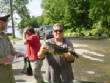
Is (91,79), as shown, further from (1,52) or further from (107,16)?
(107,16)

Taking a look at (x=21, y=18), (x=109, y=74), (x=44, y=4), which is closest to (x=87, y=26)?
(x=21, y=18)

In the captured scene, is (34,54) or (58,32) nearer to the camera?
(58,32)

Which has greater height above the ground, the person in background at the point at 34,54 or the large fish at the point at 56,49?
the large fish at the point at 56,49

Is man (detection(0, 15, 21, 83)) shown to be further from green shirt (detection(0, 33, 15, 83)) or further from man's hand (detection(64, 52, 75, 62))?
man's hand (detection(64, 52, 75, 62))

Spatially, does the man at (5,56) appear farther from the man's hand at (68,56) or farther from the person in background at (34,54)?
the person in background at (34,54)

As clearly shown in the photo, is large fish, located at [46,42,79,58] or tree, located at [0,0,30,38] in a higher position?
tree, located at [0,0,30,38]

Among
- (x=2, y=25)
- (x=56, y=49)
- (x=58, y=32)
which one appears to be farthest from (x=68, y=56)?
(x=2, y=25)

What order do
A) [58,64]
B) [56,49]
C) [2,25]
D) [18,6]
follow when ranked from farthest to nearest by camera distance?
[18,6] → [58,64] → [56,49] → [2,25]

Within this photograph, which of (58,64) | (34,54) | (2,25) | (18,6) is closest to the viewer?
(2,25)

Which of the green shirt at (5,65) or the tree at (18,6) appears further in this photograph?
the tree at (18,6)

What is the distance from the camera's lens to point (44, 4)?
58.0m

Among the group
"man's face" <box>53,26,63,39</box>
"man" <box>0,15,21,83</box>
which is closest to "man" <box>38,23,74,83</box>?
"man's face" <box>53,26,63,39</box>

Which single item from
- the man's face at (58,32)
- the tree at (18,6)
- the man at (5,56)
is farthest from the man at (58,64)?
the tree at (18,6)

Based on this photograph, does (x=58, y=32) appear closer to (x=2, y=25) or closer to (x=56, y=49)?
(x=56, y=49)
